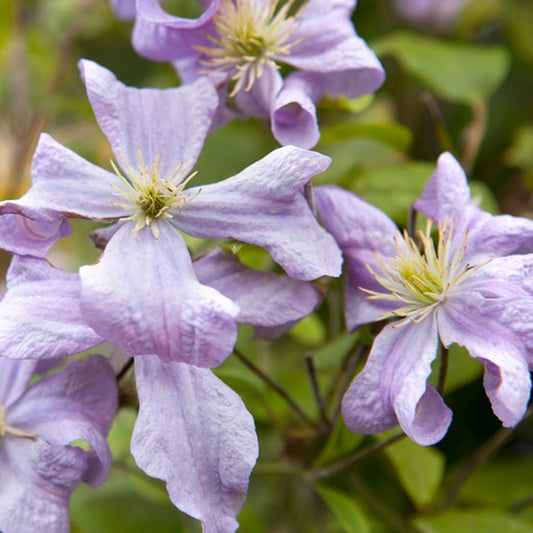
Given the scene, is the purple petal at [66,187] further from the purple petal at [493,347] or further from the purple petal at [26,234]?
the purple petal at [493,347]

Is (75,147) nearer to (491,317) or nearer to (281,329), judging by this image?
(281,329)

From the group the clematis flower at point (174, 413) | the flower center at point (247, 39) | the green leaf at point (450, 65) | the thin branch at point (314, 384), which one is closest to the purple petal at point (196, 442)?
the clematis flower at point (174, 413)

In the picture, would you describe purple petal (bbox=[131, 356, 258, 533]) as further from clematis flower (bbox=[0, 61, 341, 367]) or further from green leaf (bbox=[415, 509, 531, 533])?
green leaf (bbox=[415, 509, 531, 533])

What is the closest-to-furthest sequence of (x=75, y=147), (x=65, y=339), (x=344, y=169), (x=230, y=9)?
(x=65, y=339)
(x=230, y=9)
(x=344, y=169)
(x=75, y=147)

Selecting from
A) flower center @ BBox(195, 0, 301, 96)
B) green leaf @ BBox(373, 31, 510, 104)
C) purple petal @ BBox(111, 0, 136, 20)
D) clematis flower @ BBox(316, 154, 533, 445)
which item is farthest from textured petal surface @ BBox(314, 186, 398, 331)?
green leaf @ BBox(373, 31, 510, 104)

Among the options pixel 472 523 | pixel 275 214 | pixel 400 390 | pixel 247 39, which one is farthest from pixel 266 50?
pixel 472 523

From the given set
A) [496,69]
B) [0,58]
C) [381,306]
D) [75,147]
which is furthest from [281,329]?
[0,58]

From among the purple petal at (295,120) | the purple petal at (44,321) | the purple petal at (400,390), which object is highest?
the purple petal at (295,120)
